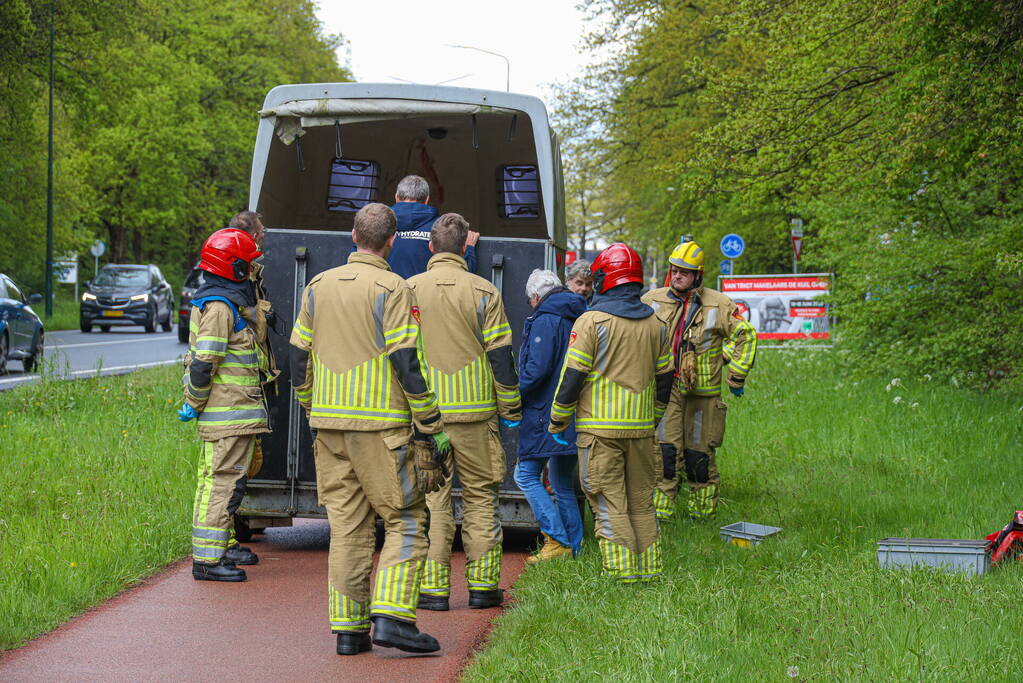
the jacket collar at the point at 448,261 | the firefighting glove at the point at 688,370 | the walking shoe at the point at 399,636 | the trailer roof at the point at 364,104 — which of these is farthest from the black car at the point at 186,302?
the walking shoe at the point at 399,636

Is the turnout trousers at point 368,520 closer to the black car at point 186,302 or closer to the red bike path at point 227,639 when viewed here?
the red bike path at point 227,639

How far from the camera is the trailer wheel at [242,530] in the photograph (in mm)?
8531

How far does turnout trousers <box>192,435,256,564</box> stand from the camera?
7.39 metres

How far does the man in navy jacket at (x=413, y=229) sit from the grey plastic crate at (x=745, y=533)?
2.45 meters

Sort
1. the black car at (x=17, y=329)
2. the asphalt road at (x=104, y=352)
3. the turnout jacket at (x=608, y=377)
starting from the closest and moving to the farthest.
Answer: the turnout jacket at (x=608, y=377) → the asphalt road at (x=104, y=352) → the black car at (x=17, y=329)

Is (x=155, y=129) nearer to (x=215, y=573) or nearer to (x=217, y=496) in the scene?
(x=217, y=496)

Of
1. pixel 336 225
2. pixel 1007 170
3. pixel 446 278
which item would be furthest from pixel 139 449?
pixel 1007 170

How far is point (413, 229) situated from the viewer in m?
7.65

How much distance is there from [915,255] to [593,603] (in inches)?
376

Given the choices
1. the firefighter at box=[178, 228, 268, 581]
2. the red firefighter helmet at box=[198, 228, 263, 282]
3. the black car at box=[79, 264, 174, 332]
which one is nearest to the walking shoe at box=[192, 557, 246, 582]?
the firefighter at box=[178, 228, 268, 581]

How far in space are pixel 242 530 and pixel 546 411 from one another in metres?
2.48

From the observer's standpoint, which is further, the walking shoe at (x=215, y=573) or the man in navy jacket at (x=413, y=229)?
the man in navy jacket at (x=413, y=229)

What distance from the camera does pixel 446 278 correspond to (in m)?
6.86

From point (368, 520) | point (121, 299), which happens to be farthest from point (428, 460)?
point (121, 299)
